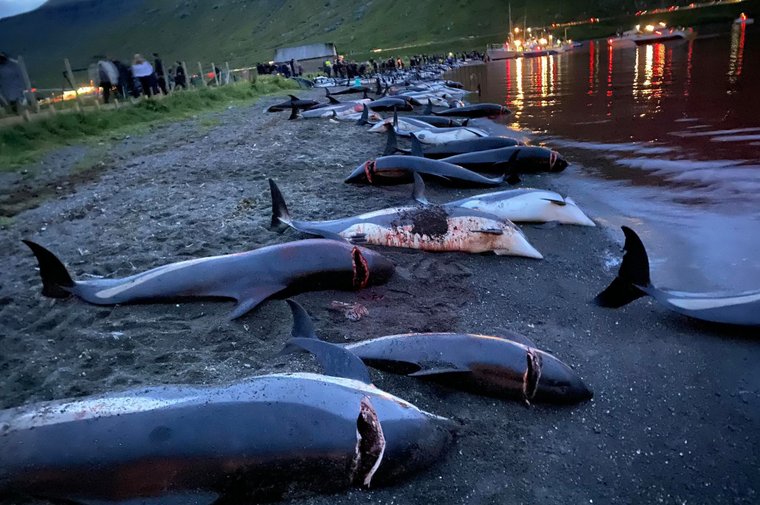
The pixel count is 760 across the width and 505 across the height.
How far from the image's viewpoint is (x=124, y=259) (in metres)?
5.72

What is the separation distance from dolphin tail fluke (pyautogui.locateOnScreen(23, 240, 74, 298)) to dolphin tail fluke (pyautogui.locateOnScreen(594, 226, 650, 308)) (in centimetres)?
524

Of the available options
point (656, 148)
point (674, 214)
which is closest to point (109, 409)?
point (674, 214)

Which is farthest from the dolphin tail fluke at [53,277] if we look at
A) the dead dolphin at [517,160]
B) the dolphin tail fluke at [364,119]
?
the dolphin tail fluke at [364,119]

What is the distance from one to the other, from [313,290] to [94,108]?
16395 millimetres

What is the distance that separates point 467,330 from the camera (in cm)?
436

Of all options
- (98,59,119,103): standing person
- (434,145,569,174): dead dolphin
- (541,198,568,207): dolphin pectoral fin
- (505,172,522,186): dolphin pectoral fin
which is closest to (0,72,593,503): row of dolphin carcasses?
(541,198,568,207): dolphin pectoral fin

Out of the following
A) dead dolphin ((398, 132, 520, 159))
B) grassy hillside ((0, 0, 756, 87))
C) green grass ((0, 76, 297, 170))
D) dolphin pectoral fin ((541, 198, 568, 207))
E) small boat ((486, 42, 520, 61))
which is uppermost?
grassy hillside ((0, 0, 756, 87))

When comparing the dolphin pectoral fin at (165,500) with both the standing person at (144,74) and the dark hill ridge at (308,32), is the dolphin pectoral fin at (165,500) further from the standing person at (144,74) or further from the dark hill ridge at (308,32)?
the dark hill ridge at (308,32)

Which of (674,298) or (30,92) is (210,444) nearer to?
(674,298)

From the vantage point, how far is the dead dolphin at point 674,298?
13.7ft

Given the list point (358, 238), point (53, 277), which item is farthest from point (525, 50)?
point (53, 277)

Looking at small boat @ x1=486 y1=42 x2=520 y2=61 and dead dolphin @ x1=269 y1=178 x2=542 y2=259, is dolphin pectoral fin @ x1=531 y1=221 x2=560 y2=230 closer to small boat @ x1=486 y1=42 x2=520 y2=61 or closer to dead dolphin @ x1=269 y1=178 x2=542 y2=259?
dead dolphin @ x1=269 y1=178 x2=542 y2=259

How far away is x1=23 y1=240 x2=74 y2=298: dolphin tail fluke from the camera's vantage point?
462 centimetres

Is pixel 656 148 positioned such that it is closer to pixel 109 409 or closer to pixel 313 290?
pixel 313 290
